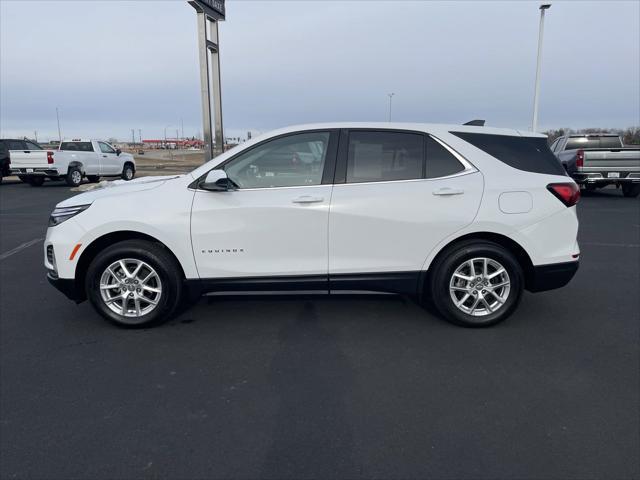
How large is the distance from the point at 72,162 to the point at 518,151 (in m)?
19.8

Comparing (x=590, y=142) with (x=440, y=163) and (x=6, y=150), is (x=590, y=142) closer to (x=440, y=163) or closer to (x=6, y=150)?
(x=440, y=163)

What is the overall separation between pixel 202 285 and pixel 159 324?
1.90ft

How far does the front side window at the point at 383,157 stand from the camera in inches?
166

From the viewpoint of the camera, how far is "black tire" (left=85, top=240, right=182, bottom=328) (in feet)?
13.6

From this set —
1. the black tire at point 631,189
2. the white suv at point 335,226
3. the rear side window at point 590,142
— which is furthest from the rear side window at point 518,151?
the rear side window at point 590,142

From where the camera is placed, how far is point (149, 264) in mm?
4176

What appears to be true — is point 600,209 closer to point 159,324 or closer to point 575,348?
point 575,348

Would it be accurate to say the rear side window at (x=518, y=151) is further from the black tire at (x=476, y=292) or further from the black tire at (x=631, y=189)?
the black tire at (x=631, y=189)

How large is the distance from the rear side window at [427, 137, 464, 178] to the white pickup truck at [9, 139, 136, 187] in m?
18.7

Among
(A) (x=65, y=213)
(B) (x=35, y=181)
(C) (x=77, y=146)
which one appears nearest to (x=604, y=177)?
(A) (x=65, y=213)

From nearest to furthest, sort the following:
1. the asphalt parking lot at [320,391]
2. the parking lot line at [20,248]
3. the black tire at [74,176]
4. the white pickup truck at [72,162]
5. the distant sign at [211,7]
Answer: the asphalt parking lot at [320,391]
the parking lot line at [20,248]
the distant sign at [211,7]
the white pickup truck at [72,162]
the black tire at [74,176]

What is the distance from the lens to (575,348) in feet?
12.7

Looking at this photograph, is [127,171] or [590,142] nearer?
[590,142]

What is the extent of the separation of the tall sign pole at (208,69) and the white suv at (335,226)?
822 centimetres
